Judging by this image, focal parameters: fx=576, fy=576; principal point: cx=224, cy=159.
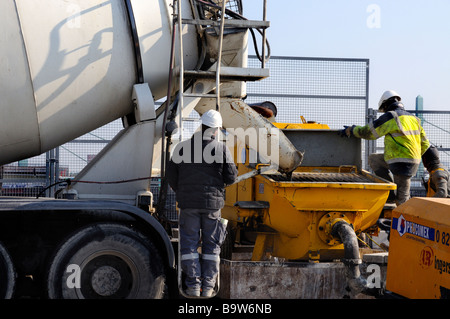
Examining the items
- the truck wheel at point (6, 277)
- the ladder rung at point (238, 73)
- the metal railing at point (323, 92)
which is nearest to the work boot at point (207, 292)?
the truck wheel at point (6, 277)

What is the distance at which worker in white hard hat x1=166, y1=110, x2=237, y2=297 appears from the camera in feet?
16.1

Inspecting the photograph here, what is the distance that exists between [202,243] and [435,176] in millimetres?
3384

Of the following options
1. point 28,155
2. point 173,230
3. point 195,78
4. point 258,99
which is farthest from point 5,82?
point 258,99

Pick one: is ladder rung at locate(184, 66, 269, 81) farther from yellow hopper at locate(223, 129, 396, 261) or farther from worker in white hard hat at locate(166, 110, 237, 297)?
yellow hopper at locate(223, 129, 396, 261)

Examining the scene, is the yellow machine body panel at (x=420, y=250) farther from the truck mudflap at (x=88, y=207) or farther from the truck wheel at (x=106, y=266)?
the truck wheel at (x=106, y=266)

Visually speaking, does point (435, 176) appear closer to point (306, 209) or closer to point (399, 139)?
point (399, 139)

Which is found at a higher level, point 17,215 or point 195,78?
point 195,78

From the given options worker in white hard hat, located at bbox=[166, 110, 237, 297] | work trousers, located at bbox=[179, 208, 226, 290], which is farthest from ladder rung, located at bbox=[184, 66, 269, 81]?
work trousers, located at bbox=[179, 208, 226, 290]

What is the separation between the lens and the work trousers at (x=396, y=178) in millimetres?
6453

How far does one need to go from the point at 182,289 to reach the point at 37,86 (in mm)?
2107

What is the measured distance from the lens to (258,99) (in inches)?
384

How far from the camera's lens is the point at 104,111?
209 inches

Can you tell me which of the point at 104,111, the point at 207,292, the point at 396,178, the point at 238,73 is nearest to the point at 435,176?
the point at 396,178
